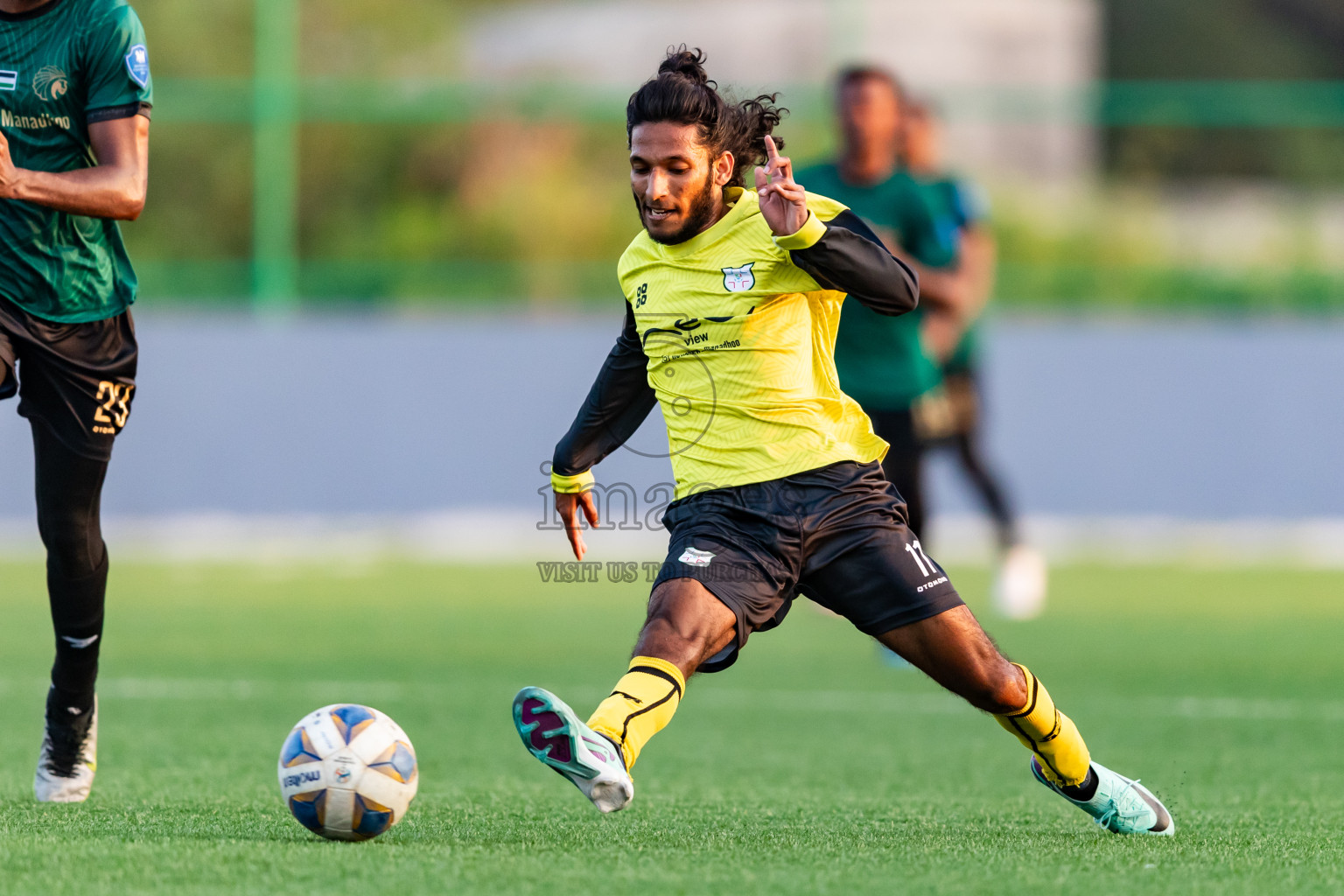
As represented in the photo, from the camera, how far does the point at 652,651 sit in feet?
15.0

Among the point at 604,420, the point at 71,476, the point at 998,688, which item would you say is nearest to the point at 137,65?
the point at 71,476

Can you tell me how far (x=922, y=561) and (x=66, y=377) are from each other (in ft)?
7.96

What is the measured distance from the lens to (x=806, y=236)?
4.61 meters

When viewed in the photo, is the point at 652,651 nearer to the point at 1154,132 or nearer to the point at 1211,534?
the point at 1211,534

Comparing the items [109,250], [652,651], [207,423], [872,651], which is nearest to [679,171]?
[652,651]

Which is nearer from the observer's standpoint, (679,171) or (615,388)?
(679,171)

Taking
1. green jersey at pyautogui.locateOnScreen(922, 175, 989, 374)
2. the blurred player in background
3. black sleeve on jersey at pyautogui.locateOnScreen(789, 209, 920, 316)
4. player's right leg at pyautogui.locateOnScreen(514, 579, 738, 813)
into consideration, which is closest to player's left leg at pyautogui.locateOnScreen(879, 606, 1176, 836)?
player's right leg at pyautogui.locateOnScreen(514, 579, 738, 813)

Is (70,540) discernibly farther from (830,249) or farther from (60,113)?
(830,249)

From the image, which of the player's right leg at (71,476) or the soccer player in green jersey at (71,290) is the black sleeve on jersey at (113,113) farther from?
the player's right leg at (71,476)

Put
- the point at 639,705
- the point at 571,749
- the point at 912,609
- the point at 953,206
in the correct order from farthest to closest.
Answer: the point at 953,206, the point at 912,609, the point at 639,705, the point at 571,749

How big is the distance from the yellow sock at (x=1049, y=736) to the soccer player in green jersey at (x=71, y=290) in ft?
8.54

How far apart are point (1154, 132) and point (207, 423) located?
944cm

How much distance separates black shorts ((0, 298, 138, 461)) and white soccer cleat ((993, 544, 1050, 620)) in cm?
692

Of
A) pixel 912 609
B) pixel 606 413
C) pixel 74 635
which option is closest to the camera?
pixel 912 609
